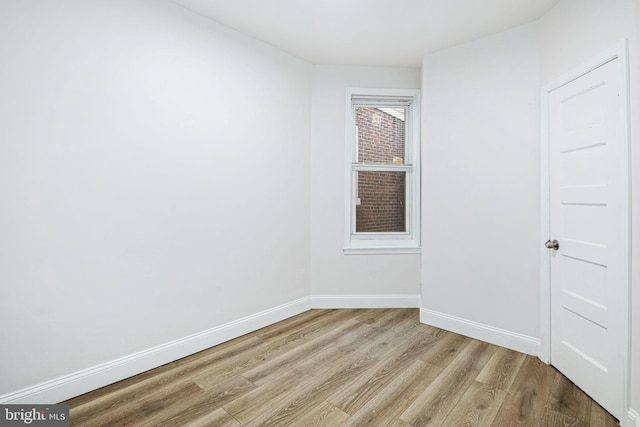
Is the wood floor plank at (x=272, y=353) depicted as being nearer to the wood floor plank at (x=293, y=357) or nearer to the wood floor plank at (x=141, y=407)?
the wood floor plank at (x=293, y=357)

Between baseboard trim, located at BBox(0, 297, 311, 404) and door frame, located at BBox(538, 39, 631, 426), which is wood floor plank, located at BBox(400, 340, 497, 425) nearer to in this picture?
door frame, located at BBox(538, 39, 631, 426)

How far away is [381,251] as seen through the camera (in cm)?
349

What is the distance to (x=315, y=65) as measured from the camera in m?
3.44

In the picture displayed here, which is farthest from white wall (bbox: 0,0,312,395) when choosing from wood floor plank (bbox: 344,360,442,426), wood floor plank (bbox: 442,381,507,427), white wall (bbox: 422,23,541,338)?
wood floor plank (bbox: 442,381,507,427)

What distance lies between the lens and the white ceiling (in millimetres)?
2316

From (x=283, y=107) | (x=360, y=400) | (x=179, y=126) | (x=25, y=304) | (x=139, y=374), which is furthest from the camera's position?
(x=283, y=107)

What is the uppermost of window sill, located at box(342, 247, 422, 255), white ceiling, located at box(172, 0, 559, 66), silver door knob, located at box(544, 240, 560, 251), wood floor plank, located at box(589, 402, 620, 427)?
white ceiling, located at box(172, 0, 559, 66)

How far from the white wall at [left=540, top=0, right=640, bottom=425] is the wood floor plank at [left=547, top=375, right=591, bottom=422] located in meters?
0.26

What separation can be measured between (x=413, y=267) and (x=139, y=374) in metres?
2.74

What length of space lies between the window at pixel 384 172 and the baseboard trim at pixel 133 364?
141 cm

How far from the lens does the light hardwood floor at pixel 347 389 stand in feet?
5.71

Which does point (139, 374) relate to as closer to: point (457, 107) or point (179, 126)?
point (179, 126)

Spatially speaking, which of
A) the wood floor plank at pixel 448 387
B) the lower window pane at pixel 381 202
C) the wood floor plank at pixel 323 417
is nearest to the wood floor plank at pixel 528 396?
the wood floor plank at pixel 448 387

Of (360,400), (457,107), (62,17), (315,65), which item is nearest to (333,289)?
(360,400)
